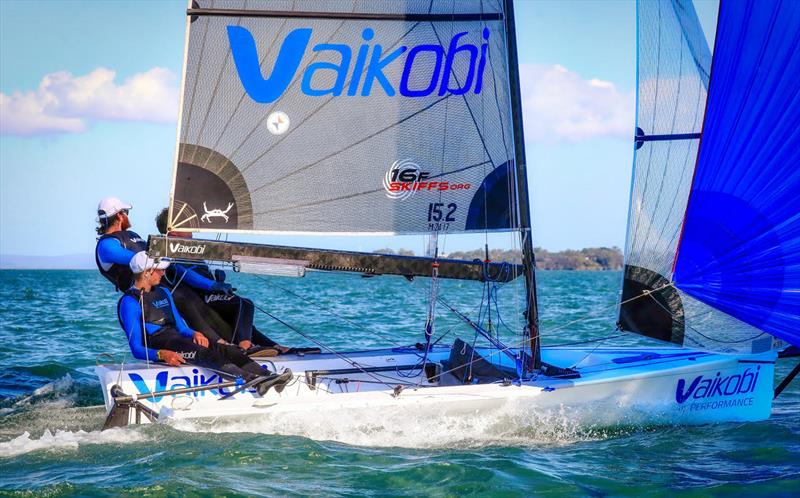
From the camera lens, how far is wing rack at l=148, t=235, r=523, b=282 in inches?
249

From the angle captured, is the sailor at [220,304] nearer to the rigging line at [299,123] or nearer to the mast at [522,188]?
the rigging line at [299,123]

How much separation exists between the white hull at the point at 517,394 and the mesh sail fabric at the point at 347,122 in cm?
124

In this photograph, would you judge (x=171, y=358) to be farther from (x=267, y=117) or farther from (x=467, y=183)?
(x=467, y=183)

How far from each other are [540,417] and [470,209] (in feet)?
5.59

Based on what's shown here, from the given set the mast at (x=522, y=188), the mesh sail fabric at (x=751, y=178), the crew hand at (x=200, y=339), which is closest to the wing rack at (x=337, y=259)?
the mast at (x=522, y=188)

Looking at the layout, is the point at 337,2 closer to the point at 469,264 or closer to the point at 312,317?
the point at 469,264

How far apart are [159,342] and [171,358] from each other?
19cm

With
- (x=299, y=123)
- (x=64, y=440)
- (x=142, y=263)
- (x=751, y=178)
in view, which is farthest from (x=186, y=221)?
(x=751, y=178)

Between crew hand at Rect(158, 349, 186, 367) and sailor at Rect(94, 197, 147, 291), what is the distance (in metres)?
0.77

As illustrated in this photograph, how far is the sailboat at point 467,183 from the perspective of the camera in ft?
21.0

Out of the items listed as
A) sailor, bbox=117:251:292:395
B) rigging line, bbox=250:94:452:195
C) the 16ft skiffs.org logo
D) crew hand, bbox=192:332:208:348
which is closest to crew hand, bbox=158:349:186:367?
sailor, bbox=117:251:292:395

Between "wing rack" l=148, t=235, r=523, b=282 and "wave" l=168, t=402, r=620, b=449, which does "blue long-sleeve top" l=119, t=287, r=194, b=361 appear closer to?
"wing rack" l=148, t=235, r=523, b=282

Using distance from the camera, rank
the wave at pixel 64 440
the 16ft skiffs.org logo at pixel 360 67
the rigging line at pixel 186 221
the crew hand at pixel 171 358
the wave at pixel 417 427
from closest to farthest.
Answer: the wave at pixel 64 440, the wave at pixel 417 427, the rigging line at pixel 186 221, the crew hand at pixel 171 358, the 16ft skiffs.org logo at pixel 360 67

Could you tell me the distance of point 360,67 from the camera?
698cm
